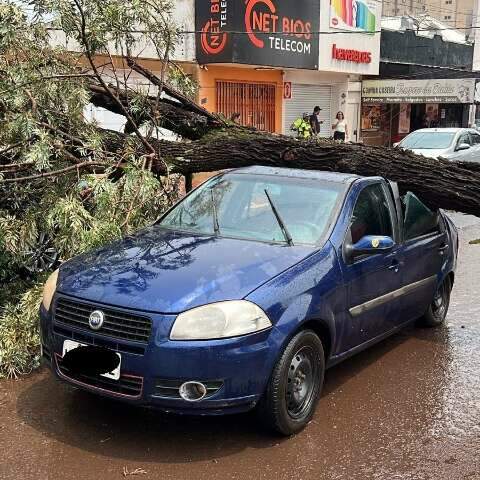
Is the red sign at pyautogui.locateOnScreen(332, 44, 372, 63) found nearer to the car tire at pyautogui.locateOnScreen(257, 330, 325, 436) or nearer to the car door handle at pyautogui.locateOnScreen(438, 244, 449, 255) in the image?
the car door handle at pyautogui.locateOnScreen(438, 244, 449, 255)

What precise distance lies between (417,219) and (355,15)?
18.0 meters

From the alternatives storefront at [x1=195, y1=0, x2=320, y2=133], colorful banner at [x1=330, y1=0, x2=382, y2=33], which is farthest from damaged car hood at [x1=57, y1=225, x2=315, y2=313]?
colorful banner at [x1=330, y1=0, x2=382, y2=33]

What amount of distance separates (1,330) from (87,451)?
5.49 ft

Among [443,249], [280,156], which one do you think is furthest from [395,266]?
[280,156]

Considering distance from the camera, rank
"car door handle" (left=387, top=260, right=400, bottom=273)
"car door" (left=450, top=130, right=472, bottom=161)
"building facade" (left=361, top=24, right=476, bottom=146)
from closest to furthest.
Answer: "car door handle" (left=387, top=260, right=400, bottom=273), "car door" (left=450, top=130, right=472, bottom=161), "building facade" (left=361, top=24, right=476, bottom=146)

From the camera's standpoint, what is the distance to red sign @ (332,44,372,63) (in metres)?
21.2

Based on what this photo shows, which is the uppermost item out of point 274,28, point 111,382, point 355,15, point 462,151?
point 355,15

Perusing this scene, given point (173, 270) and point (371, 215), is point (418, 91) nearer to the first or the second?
point (371, 215)

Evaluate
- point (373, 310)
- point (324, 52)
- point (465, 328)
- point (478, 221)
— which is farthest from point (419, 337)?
point (324, 52)

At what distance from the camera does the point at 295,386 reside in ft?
13.4

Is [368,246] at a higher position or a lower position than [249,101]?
lower

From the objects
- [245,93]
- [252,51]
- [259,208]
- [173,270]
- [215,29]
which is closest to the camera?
[173,270]

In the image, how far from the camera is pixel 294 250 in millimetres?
4375

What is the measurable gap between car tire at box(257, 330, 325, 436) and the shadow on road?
0.14m
